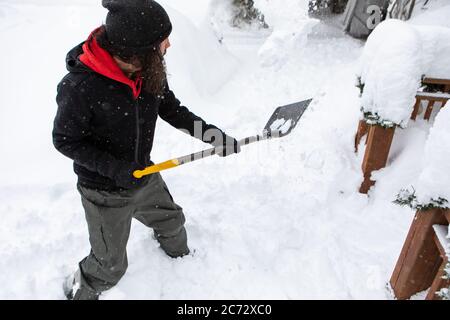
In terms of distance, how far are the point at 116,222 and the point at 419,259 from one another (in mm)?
1791

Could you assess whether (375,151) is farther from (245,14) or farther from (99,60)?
(245,14)

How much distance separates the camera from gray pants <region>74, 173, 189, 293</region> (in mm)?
2045

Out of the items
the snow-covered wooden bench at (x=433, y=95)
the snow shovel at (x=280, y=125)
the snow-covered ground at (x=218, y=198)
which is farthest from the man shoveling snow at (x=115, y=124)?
the snow-covered wooden bench at (x=433, y=95)

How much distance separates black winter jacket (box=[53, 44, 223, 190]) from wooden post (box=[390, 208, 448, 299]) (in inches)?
63.7

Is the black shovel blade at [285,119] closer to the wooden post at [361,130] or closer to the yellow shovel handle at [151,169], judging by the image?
the wooden post at [361,130]

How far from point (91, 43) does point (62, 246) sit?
1.69m

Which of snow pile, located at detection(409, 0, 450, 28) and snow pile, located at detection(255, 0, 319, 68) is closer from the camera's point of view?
snow pile, located at detection(409, 0, 450, 28)

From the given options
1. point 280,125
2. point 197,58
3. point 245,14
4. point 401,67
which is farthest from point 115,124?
point 245,14

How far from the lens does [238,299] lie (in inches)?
97.9

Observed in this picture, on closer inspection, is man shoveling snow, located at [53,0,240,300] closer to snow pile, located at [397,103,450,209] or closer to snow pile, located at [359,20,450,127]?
snow pile, located at [397,103,450,209]

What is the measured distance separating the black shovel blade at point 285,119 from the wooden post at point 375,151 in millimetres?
624

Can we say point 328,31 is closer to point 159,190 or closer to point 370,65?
point 370,65

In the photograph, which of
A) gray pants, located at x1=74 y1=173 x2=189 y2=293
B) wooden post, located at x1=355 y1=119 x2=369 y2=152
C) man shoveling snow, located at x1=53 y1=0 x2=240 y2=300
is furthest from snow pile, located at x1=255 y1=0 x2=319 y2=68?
gray pants, located at x1=74 y1=173 x2=189 y2=293
